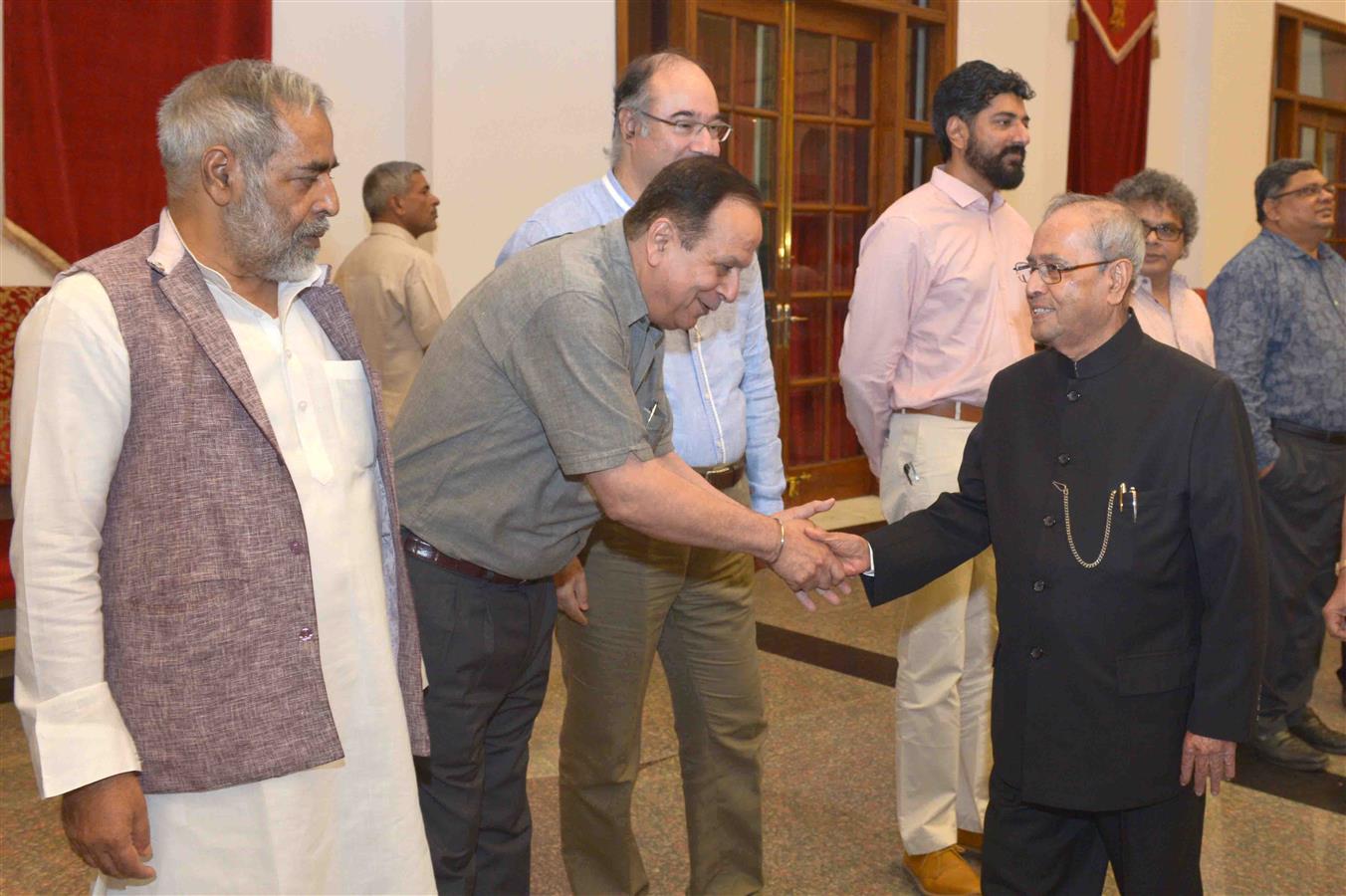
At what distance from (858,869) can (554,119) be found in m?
3.75

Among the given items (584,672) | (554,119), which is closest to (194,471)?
(584,672)

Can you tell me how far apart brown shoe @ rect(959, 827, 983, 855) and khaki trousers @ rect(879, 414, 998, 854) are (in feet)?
0.07

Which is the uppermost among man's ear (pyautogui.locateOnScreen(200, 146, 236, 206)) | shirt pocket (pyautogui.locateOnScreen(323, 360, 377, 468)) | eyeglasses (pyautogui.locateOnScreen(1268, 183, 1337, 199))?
eyeglasses (pyautogui.locateOnScreen(1268, 183, 1337, 199))

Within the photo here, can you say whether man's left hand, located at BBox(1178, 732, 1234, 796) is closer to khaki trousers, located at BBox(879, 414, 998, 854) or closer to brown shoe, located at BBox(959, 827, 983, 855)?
khaki trousers, located at BBox(879, 414, 998, 854)

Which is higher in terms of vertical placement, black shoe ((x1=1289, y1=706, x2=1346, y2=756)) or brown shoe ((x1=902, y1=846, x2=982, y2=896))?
brown shoe ((x1=902, y1=846, x2=982, y2=896))

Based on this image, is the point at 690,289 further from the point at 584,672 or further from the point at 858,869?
the point at 858,869

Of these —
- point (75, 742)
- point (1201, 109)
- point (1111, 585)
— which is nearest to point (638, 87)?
point (1111, 585)

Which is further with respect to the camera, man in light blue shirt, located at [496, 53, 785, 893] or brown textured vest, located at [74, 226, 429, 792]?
man in light blue shirt, located at [496, 53, 785, 893]

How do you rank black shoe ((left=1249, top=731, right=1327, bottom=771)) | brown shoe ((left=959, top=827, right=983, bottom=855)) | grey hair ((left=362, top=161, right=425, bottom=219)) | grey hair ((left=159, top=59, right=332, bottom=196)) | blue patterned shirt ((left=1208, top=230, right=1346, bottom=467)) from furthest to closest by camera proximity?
grey hair ((left=362, top=161, right=425, bottom=219)) < blue patterned shirt ((left=1208, top=230, right=1346, bottom=467)) < black shoe ((left=1249, top=731, right=1327, bottom=771)) < brown shoe ((left=959, top=827, right=983, bottom=855)) < grey hair ((left=159, top=59, right=332, bottom=196))

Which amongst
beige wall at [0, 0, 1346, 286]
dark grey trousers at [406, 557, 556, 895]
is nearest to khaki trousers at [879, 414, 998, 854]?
dark grey trousers at [406, 557, 556, 895]

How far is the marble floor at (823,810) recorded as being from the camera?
9.84 feet

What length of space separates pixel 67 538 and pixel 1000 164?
7.57ft

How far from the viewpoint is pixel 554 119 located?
5785 millimetres

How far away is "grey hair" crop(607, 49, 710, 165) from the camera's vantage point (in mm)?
2684
